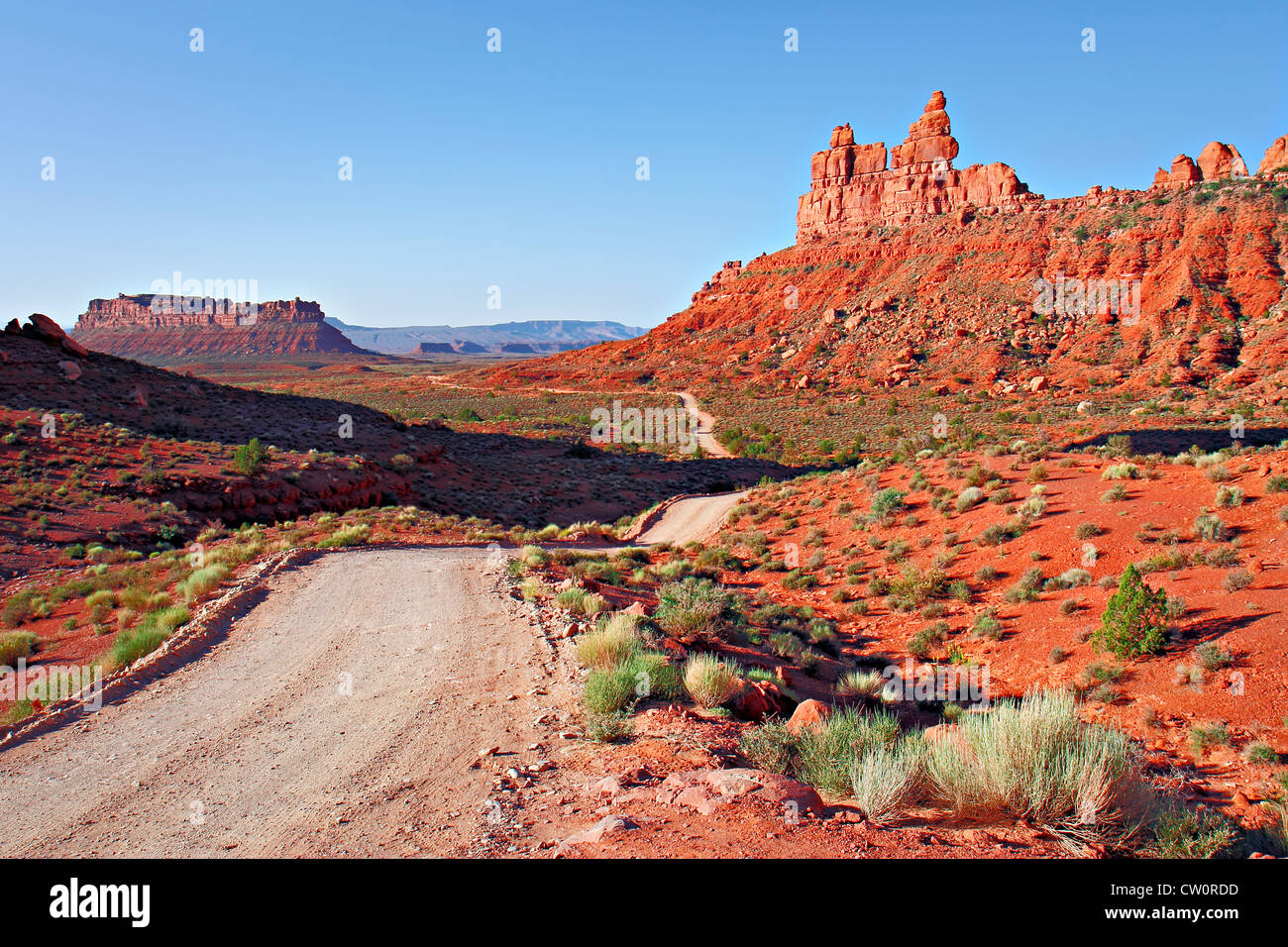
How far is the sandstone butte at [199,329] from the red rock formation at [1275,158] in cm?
18772

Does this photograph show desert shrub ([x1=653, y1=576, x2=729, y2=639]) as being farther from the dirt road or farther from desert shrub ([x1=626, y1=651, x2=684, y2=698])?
the dirt road

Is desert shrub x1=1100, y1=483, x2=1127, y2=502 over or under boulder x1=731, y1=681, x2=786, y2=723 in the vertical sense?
over

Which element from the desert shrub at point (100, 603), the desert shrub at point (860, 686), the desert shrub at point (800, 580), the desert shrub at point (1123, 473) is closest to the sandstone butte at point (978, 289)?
the desert shrub at point (1123, 473)

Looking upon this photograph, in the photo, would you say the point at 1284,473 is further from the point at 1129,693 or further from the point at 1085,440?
the point at 1085,440

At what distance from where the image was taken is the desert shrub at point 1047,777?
415cm

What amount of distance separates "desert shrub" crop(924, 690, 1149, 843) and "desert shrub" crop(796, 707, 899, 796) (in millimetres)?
549

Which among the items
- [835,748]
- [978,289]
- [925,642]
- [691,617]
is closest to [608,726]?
[835,748]

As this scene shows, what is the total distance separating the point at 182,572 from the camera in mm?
14258

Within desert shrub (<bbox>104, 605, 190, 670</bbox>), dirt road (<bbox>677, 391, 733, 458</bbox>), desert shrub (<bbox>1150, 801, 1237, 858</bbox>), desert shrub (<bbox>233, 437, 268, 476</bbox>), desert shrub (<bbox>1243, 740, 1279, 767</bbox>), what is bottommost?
desert shrub (<bbox>1243, 740, 1279, 767</bbox>)

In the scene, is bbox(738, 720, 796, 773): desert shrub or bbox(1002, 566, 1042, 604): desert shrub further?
bbox(1002, 566, 1042, 604): desert shrub

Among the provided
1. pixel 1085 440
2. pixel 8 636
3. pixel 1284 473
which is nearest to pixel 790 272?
pixel 1085 440

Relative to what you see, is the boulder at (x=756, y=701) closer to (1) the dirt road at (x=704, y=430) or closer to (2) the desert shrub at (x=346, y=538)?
(2) the desert shrub at (x=346, y=538)

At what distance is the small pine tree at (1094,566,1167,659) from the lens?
30.1 feet

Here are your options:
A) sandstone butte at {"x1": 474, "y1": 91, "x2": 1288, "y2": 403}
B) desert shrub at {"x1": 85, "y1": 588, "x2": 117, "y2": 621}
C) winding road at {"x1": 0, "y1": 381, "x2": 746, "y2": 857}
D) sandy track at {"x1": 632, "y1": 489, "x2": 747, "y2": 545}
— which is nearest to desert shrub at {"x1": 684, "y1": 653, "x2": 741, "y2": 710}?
winding road at {"x1": 0, "y1": 381, "x2": 746, "y2": 857}
